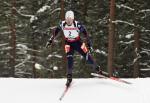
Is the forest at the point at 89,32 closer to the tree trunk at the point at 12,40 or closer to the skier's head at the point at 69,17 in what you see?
the tree trunk at the point at 12,40

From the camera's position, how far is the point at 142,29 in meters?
27.8

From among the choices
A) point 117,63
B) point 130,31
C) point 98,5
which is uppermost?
point 98,5
